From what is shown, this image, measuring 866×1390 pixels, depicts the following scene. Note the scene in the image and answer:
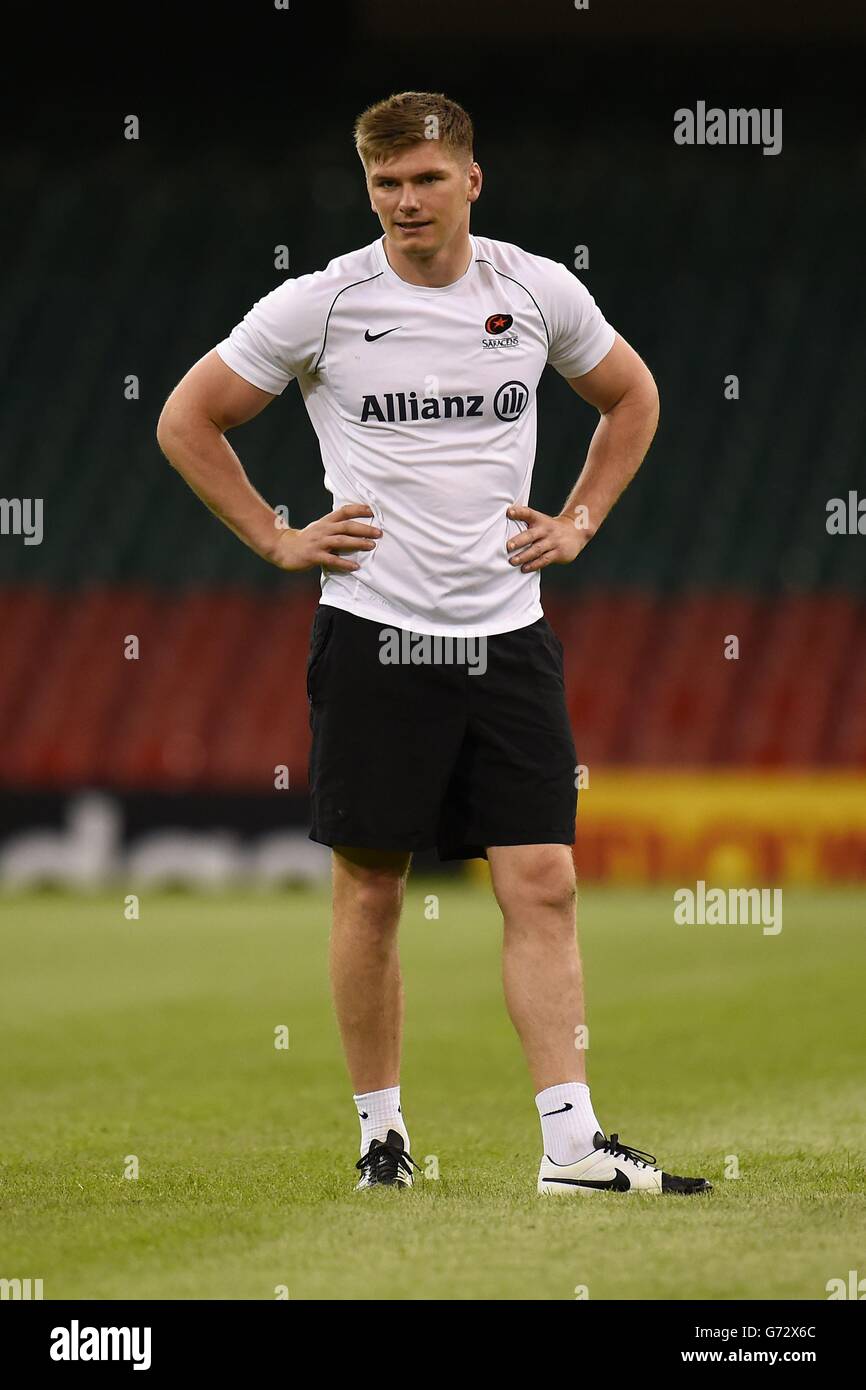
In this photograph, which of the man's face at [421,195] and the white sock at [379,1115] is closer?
the man's face at [421,195]

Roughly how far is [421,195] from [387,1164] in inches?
80.5

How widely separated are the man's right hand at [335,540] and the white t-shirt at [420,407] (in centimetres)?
3

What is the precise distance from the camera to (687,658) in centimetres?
1462

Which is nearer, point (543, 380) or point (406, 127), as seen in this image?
point (406, 127)

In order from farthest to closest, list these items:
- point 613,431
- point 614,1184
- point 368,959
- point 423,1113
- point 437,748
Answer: point 423,1113
point 613,431
point 368,959
point 437,748
point 614,1184

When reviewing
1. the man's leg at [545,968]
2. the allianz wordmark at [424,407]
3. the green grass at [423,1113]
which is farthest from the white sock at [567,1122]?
the allianz wordmark at [424,407]

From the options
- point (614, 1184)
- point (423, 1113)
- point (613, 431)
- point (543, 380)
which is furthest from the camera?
point (543, 380)

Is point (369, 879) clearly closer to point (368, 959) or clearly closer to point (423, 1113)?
point (368, 959)

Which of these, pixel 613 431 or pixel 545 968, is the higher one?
pixel 613 431

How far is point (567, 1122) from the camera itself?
3.97 meters

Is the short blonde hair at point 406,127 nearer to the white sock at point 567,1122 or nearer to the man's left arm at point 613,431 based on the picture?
the man's left arm at point 613,431

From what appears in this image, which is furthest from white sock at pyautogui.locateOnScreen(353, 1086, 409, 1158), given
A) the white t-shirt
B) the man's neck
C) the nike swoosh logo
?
the man's neck

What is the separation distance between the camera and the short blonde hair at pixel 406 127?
397 centimetres

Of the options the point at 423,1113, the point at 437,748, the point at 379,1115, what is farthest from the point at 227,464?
the point at 423,1113
